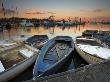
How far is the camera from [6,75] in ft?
16.7

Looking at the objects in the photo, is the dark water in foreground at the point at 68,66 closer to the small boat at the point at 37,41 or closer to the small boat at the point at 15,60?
the small boat at the point at 15,60

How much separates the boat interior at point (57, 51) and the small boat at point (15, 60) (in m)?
0.52

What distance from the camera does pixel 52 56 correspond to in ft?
23.0

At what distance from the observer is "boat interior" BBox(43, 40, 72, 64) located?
6.54 metres

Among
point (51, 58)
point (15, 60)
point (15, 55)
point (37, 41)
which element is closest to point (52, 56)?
point (51, 58)

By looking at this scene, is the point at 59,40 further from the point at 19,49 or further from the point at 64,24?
the point at 64,24

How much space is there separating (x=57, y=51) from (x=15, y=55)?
1758mm

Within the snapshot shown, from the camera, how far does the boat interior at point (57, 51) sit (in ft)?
21.4

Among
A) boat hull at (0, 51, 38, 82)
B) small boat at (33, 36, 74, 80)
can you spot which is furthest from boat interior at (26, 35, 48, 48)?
boat hull at (0, 51, 38, 82)

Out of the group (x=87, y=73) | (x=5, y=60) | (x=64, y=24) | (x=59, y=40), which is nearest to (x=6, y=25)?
(x=64, y=24)

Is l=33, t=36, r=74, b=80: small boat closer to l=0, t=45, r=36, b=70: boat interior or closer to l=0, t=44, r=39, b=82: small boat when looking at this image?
l=0, t=44, r=39, b=82: small boat

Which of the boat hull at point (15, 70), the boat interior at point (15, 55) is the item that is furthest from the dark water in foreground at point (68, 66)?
the boat interior at point (15, 55)

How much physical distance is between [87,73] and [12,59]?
533 cm

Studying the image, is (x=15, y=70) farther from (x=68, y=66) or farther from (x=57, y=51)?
(x=57, y=51)
